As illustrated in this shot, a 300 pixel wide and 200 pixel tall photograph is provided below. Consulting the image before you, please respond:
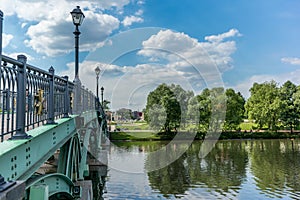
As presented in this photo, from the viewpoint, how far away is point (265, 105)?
52.3m

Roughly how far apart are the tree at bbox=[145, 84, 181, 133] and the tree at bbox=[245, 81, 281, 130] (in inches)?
601

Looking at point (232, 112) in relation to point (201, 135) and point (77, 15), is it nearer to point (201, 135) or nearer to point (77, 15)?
point (201, 135)

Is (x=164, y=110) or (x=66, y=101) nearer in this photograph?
(x=66, y=101)

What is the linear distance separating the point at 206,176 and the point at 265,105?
34.8 m

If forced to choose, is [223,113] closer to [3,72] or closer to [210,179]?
[210,179]

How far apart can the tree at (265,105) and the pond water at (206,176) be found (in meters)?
19.1

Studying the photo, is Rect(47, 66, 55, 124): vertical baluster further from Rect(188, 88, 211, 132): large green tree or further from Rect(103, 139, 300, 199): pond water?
Rect(188, 88, 211, 132): large green tree

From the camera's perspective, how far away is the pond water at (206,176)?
57.1ft

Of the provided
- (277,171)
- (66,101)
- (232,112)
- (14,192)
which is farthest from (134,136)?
(14,192)

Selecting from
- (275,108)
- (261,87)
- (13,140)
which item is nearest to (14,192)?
(13,140)

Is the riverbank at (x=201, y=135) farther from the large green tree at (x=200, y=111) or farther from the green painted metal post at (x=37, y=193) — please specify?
the green painted metal post at (x=37, y=193)

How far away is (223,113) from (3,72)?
48.2 m

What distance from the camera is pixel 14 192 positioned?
8.70ft

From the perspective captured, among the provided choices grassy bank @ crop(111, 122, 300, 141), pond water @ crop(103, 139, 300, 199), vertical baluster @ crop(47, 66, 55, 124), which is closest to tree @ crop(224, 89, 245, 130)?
grassy bank @ crop(111, 122, 300, 141)
